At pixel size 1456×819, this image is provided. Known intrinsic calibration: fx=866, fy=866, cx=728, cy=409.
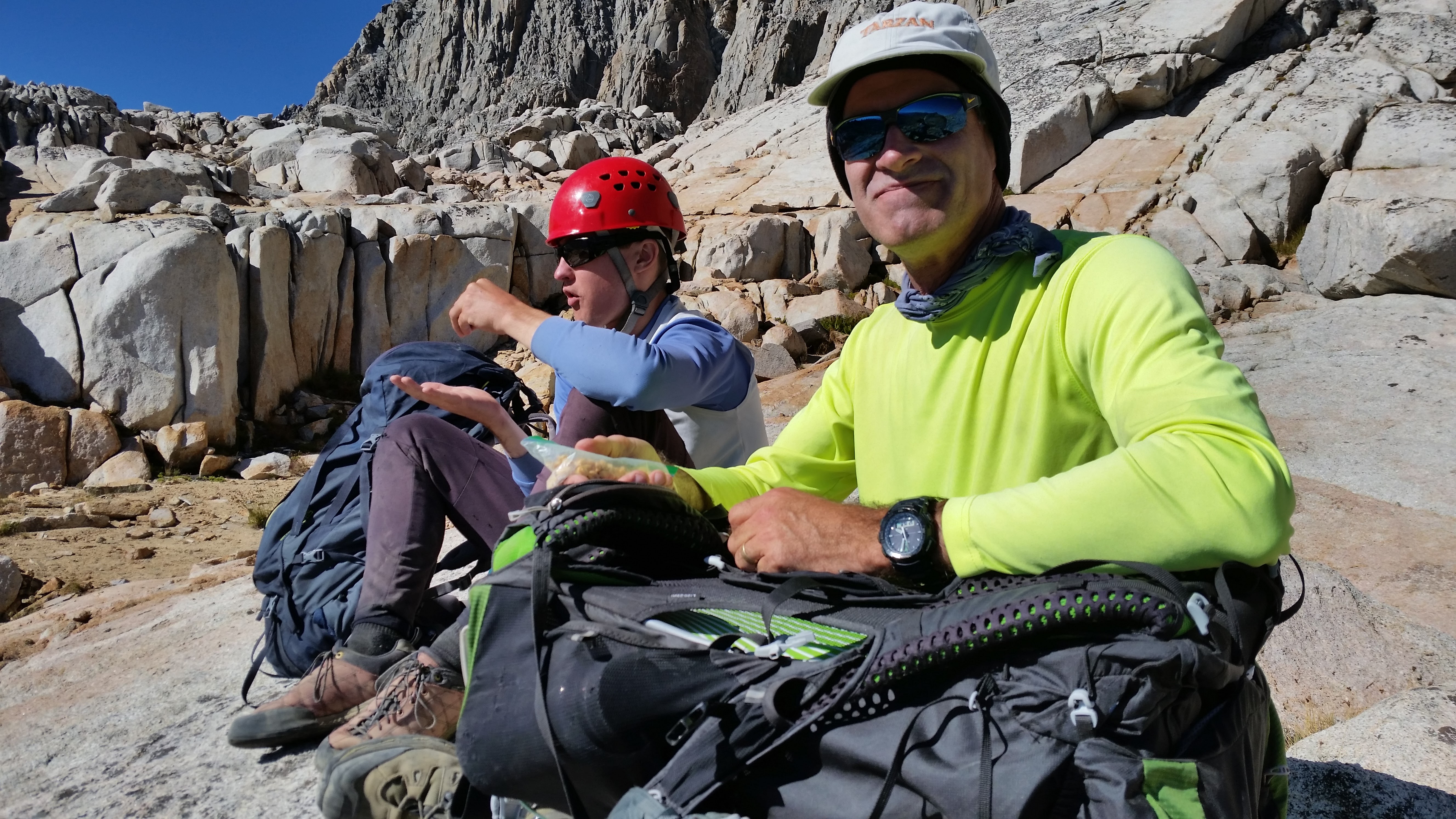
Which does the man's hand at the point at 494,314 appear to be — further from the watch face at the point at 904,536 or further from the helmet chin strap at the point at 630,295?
the watch face at the point at 904,536

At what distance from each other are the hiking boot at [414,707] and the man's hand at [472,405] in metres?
0.88

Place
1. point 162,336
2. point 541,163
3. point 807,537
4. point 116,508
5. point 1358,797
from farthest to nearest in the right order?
point 541,163
point 162,336
point 116,508
point 1358,797
point 807,537

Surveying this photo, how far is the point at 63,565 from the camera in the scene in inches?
275

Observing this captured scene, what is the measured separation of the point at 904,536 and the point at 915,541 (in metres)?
0.02

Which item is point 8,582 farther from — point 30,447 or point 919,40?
point 919,40

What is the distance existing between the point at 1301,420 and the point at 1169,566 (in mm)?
7187

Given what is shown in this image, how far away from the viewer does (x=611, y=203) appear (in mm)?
3236

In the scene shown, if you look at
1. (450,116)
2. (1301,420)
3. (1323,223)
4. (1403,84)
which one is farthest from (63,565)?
(450,116)

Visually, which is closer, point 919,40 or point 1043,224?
point 919,40

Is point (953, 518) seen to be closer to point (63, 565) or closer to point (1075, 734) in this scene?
point (1075, 734)

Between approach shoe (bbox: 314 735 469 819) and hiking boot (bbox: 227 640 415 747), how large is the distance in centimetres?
52

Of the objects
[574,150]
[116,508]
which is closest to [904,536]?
[116,508]

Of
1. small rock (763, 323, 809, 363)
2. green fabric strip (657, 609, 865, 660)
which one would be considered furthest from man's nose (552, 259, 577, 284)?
small rock (763, 323, 809, 363)

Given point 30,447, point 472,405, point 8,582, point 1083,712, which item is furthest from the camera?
point 30,447
